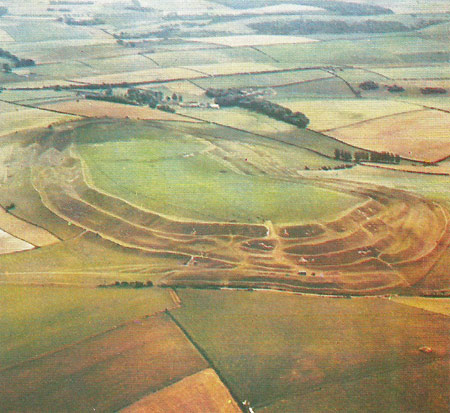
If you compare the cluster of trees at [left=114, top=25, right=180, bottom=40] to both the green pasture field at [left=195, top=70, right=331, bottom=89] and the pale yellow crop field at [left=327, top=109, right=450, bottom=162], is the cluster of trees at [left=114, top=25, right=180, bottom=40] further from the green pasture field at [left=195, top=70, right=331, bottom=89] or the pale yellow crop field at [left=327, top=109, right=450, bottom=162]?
the pale yellow crop field at [left=327, top=109, right=450, bottom=162]

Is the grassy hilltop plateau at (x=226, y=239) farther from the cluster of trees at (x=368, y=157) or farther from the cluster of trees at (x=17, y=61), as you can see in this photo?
the cluster of trees at (x=17, y=61)

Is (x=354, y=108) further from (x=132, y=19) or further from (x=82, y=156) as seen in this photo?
(x=132, y=19)

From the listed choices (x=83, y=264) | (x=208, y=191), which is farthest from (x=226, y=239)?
(x=83, y=264)

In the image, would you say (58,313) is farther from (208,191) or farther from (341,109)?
(341,109)

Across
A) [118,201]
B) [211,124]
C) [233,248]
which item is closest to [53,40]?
[211,124]

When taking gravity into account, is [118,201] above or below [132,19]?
below

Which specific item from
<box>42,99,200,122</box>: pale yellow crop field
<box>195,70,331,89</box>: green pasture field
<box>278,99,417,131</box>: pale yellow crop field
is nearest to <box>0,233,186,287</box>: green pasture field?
<box>42,99,200,122</box>: pale yellow crop field

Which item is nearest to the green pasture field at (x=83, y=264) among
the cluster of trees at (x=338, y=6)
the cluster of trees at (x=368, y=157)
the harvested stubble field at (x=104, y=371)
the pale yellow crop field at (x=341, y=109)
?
the harvested stubble field at (x=104, y=371)
